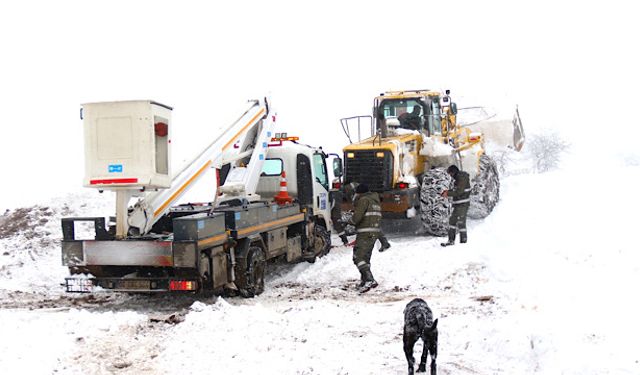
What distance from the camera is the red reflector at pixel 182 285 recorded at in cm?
860

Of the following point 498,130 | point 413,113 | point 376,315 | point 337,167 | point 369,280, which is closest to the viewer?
point 376,315

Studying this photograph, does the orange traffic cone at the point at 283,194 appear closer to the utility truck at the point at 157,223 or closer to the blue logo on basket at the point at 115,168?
the utility truck at the point at 157,223

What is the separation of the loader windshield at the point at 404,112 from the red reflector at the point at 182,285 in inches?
328

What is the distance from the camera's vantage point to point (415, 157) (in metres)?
15.6

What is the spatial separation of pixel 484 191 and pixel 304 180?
19.2 feet

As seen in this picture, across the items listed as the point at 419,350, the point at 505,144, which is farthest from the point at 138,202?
the point at 505,144

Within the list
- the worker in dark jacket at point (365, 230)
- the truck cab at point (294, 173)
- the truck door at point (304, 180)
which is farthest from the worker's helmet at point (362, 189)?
the truck door at point (304, 180)

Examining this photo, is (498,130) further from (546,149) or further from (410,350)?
(546,149)

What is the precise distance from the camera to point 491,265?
10.2 m

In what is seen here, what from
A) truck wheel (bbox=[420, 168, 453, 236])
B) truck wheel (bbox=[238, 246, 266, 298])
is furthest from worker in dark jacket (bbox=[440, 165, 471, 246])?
truck wheel (bbox=[238, 246, 266, 298])

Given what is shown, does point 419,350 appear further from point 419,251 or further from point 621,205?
point 621,205

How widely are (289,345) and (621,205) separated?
10.4 meters

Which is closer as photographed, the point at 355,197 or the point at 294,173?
the point at 355,197

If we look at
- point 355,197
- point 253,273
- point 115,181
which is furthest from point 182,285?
point 355,197
